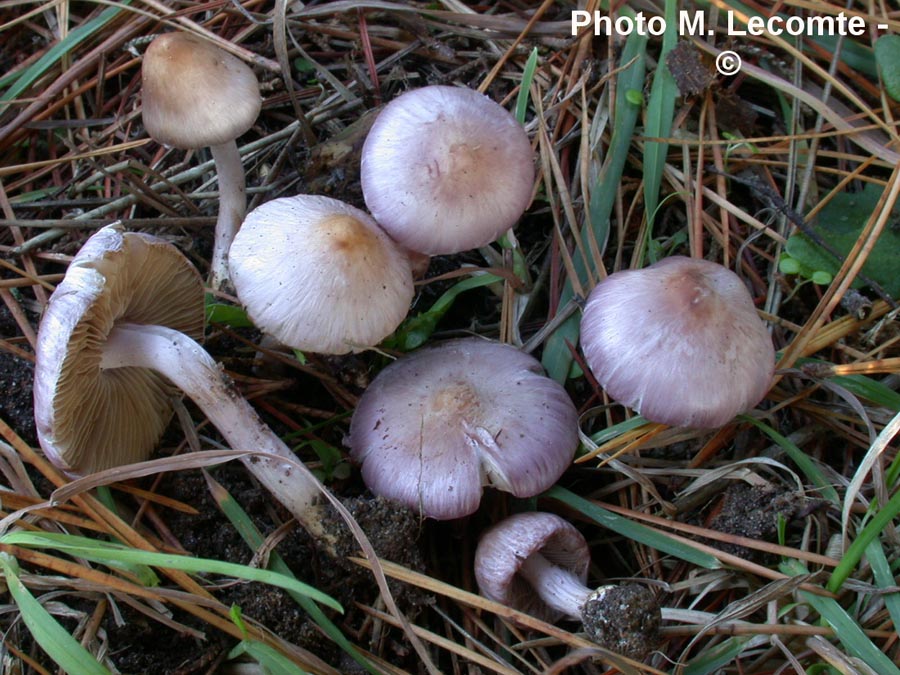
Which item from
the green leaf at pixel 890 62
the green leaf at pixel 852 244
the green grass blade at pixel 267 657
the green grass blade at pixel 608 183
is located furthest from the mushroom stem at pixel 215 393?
the green leaf at pixel 890 62

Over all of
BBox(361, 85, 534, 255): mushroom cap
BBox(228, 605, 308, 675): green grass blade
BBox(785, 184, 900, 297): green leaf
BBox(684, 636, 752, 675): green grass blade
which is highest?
BBox(361, 85, 534, 255): mushroom cap

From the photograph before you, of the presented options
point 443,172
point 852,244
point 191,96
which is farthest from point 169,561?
point 852,244

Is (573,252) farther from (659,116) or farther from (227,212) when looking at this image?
(227,212)

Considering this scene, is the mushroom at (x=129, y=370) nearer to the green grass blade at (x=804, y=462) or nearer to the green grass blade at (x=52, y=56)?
the green grass blade at (x=52, y=56)

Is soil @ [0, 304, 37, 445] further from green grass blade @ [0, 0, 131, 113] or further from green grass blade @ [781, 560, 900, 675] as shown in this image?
green grass blade @ [781, 560, 900, 675]

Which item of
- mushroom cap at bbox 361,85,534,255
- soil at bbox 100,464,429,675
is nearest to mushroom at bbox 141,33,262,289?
mushroom cap at bbox 361,85,534,255

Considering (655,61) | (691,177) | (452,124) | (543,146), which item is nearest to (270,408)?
(452,124)
